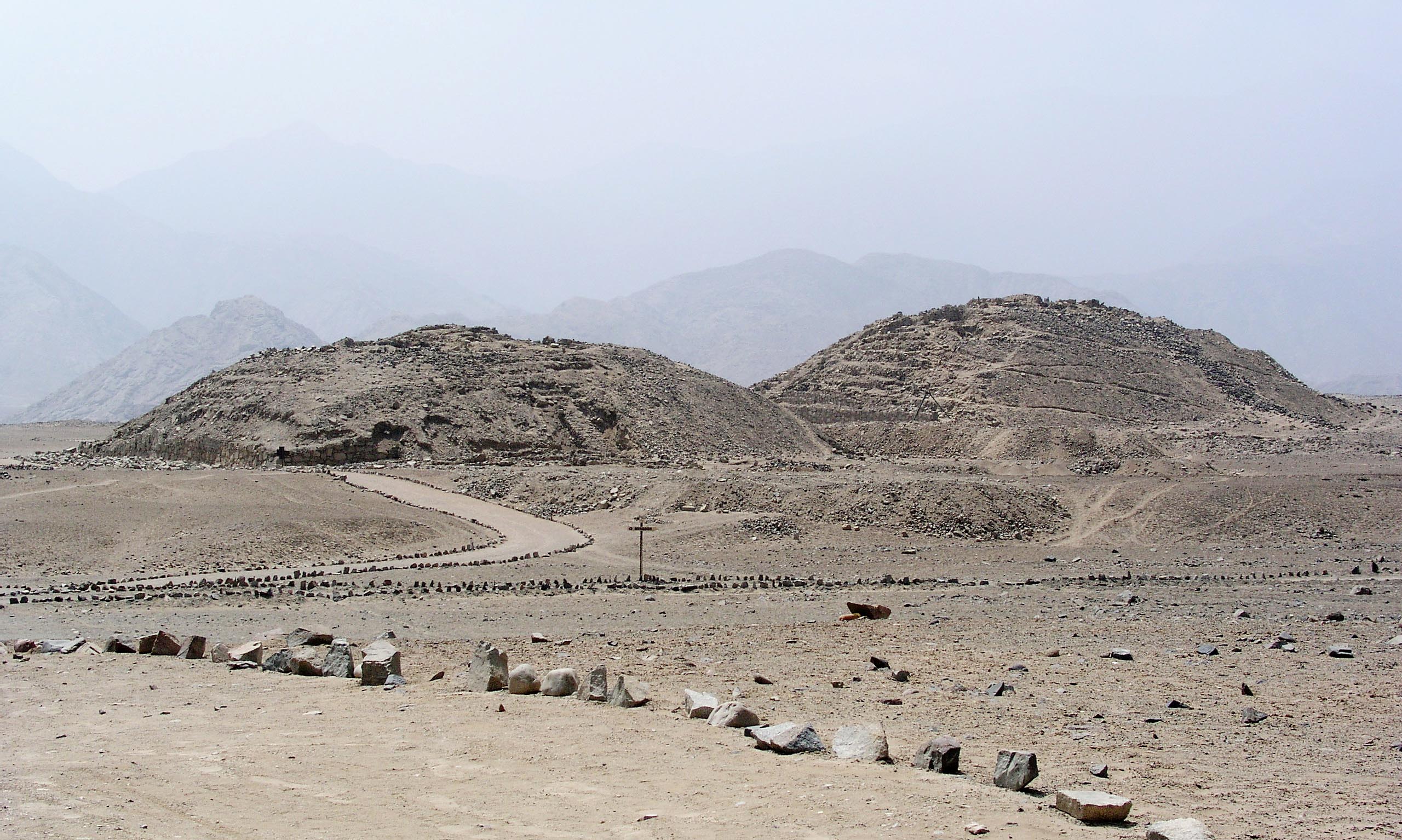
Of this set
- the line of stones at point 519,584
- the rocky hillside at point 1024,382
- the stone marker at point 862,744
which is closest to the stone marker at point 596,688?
the stone marker at point 862,744

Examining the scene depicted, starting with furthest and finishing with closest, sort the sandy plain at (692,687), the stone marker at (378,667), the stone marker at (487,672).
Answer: the stone marker at (378,667)
the stone marker at (487,672)
the sandy plain at (692,687)

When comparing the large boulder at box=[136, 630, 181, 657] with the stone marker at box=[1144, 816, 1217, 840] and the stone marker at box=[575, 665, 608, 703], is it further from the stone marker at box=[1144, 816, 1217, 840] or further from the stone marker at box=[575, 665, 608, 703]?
the stone marker at box=[1144, 816, 1217, 840]

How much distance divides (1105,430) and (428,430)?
108ft

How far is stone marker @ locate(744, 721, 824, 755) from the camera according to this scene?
8281 mm

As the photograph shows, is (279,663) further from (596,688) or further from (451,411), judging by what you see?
(451,411)

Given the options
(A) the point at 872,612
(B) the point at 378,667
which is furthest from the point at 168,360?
(B) the point at 378,667

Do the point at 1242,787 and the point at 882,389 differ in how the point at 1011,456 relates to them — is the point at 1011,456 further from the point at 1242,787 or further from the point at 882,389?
the point at 1242,787

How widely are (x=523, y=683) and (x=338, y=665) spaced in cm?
251

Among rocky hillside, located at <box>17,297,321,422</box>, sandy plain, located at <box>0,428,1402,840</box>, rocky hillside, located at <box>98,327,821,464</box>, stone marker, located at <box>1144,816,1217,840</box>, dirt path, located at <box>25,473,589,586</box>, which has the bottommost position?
sandy plain, located at <box>0,428,1402,840</box>

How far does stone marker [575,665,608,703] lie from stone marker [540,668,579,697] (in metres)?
0.10

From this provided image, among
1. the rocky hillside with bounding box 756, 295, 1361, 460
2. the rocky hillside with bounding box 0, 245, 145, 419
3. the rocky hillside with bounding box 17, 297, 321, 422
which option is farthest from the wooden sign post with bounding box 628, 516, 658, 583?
the rocky hillside with bounding box 0, 245, 145, 419

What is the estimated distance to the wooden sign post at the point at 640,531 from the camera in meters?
22.1

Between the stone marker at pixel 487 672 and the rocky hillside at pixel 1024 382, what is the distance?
38.4 meters

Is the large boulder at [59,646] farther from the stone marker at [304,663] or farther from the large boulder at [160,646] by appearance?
the stone marker at [304,663]
